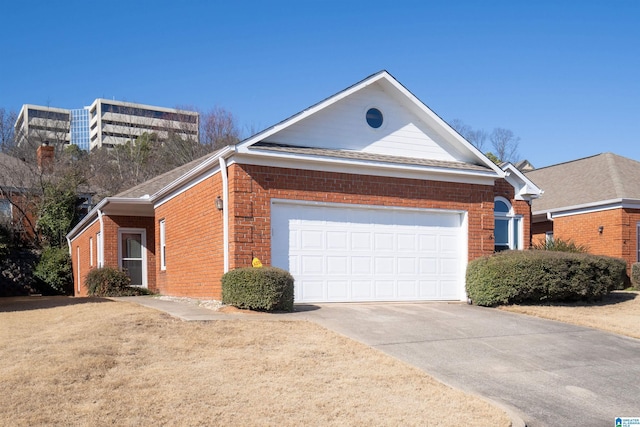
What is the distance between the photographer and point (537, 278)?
14586mm

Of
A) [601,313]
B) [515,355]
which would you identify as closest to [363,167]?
[601,313]

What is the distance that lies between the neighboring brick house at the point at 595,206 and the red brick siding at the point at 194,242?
14.8 metres

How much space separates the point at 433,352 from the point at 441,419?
10.4 ft

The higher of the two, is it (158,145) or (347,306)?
(158,145)

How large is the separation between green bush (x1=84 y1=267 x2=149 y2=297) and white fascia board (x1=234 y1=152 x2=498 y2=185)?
28.2ft

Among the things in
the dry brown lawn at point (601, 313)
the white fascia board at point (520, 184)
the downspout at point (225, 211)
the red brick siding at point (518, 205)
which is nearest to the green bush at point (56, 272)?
the downspout at point (225, 211)

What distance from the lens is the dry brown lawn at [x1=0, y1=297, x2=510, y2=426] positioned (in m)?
6.46

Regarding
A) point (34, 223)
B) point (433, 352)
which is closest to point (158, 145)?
point (34, 223)

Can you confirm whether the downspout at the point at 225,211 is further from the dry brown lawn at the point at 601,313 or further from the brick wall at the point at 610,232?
the brick wall at the point at 610,232

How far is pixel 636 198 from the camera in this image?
22125 millimetres

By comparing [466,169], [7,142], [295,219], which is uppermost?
[7,142]

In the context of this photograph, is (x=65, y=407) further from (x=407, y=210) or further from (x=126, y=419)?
(x=407, y=210)

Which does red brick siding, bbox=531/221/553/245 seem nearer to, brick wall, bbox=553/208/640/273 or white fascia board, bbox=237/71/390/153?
brick wall, bbox=553/208/640/273

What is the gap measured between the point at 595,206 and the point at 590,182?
218 centimetres
